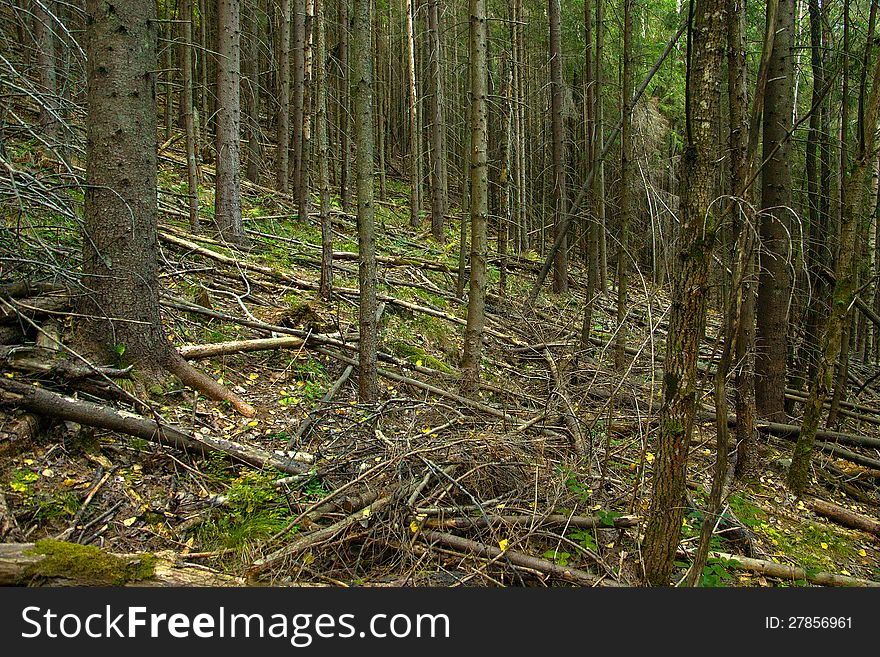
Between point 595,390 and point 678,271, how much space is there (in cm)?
450

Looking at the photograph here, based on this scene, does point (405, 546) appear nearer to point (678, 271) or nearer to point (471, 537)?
point (471, 537)

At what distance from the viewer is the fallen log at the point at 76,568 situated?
283 centimetres

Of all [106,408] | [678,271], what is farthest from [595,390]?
[106,408]

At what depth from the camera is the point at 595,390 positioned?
7.30 metres

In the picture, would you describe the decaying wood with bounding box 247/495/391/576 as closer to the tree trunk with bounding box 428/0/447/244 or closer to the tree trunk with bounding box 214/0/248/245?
the tree trunk with bounding box 214/0/248/245

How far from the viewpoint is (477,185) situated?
6.23m

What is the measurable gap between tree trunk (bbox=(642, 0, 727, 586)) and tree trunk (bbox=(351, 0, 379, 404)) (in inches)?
109

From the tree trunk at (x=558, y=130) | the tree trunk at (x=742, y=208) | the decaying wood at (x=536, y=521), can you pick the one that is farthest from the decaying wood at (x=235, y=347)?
the tree trunk at (x=558, y=130)

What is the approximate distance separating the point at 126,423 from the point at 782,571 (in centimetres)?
485

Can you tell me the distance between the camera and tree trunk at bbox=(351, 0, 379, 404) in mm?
4938

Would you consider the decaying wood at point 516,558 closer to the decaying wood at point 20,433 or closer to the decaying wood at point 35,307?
the decaying wood at point 20,433

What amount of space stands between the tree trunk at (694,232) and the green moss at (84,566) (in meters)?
2.87

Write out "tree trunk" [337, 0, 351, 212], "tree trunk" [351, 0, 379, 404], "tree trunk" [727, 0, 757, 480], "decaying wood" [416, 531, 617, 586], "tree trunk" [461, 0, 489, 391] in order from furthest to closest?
"tree trunk" [337, 0, 351, 212], "tree trunk" [461, 0, 489, 391], "tree trunk" [351, 0, 379, 404], "decaying wood" [416, 531, 617, 586], "tree trunk" [727, 0, 757, 480]

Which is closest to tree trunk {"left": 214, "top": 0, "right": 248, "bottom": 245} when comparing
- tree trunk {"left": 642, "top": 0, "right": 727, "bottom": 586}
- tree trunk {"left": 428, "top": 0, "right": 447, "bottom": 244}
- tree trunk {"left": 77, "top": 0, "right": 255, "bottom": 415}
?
tree trunk {"left": 77, "top": 0, "right": 255, "bottom": 415}
